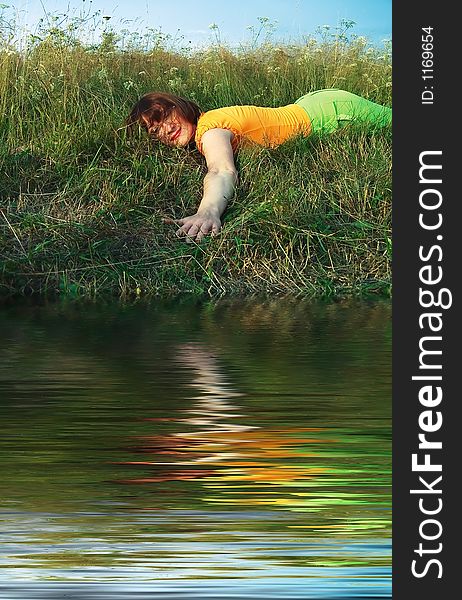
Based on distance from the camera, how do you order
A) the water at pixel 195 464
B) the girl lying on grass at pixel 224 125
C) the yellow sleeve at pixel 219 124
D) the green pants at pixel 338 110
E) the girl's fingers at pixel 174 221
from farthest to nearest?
1. the green pants at pixel 338 110
2. the yellow sleeve at pixel 219 124
3. the girl lying on grass at pixel 224 125
4. the girl's fingers at pixel 174 221
5. the water at pixel 195 464

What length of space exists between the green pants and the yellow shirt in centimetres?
9

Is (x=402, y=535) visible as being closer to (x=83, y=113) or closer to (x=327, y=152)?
(x=327, y=152)

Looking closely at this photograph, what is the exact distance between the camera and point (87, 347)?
3.84 metres

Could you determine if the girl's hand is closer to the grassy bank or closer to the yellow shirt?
the grassy bank

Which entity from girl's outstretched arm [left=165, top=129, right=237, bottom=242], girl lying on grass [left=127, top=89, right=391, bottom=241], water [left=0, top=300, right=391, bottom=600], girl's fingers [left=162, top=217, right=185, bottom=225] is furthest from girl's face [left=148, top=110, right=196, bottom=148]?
water [left=0, top=300, right=391, bottom=600]

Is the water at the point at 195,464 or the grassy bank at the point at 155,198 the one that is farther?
the grassy bank at the point at 155,198

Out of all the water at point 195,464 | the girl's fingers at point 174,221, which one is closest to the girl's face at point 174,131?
the girl's fingers at point 174,221

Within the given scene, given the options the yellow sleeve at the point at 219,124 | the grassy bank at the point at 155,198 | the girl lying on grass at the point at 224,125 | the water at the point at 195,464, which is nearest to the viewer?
the water at the point at 195,464

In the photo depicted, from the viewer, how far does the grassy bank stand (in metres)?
5.65

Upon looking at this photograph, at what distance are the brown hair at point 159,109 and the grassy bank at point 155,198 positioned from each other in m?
0.14

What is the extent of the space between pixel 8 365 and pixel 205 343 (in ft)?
2.30

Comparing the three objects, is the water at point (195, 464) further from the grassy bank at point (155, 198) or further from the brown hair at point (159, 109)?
the brown hair at point (159, 109)

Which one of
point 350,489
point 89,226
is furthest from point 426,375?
point 89,226

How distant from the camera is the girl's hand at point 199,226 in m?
5.87
